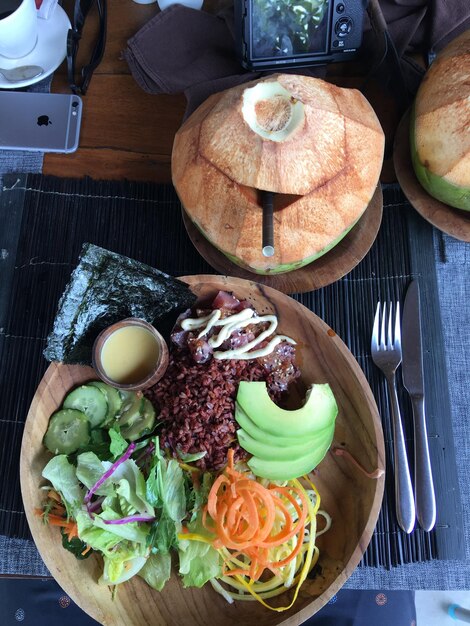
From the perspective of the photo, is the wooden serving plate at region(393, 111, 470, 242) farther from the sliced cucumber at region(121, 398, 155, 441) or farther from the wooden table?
the sliced cucumber at region(121, 398, 155, 441)

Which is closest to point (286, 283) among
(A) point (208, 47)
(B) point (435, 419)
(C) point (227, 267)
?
(C) point (227, 267)

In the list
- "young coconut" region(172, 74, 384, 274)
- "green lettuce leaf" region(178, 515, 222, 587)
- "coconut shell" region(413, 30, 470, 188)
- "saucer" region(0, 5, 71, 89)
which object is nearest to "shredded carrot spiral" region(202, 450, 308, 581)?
"green lettuce leaf" region(178, 515, 222, 587)

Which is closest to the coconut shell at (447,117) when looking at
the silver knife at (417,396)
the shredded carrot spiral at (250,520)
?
the silver knife at (417,396)

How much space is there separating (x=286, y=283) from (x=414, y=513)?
661mm

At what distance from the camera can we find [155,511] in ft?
4.30

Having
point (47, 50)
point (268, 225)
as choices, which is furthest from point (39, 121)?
point (268, 225)

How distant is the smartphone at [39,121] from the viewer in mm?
Answer: 1675

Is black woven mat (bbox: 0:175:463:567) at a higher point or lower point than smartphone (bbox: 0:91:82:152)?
lower

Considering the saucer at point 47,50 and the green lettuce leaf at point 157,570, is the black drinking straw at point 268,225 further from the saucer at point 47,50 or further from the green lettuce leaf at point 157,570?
the saucer at point 47,50

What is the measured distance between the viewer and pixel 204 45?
1645 millimetres

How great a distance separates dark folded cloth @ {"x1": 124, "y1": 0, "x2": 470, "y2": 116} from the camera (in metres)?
1.58

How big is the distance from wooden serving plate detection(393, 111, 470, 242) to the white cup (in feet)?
3.50

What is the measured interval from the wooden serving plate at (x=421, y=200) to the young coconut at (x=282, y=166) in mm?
191

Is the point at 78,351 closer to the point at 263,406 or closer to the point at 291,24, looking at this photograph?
the point at 263,406
